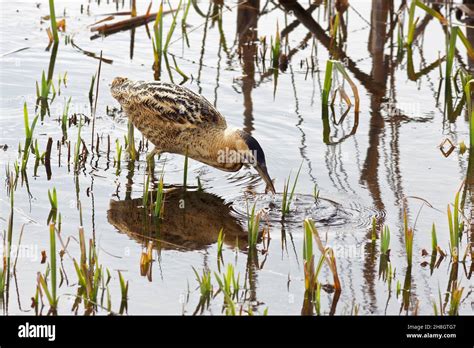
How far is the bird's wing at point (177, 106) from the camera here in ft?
29.3

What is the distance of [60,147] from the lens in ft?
29.8

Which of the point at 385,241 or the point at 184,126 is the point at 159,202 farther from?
the point at 385,241

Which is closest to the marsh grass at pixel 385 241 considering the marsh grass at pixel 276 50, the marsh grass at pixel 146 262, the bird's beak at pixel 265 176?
the bird's beak at pixel 265 176

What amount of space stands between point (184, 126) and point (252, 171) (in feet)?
2.48

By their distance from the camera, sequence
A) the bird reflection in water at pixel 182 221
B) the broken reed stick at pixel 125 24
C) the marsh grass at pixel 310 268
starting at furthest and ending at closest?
the broken reed stick at pixel 125 24, the bird reflection in water at pixel 182 221, the marsh grass at pixel 310 268

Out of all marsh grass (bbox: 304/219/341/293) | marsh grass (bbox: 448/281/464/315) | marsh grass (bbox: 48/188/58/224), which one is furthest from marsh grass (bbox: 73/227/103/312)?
marsh grass (bbox: 448/281/464/315)

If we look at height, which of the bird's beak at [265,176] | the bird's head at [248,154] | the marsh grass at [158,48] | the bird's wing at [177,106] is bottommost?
the bird's beak at [265,176]

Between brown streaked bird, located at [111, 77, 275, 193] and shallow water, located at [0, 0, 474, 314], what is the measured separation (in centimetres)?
25

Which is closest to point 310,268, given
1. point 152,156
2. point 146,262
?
point 146,262

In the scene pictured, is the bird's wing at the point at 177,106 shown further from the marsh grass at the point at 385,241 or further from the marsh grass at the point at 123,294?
the marsh grass at the point at 123,294

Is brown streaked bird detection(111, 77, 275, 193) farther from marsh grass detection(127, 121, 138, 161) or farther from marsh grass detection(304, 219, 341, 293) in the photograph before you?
marsh grass detection(304, 219, 341, 293)

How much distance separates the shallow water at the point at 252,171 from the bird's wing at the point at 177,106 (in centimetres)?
50

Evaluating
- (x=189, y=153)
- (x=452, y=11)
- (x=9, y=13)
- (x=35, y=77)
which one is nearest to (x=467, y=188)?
(x=189, y=153)
